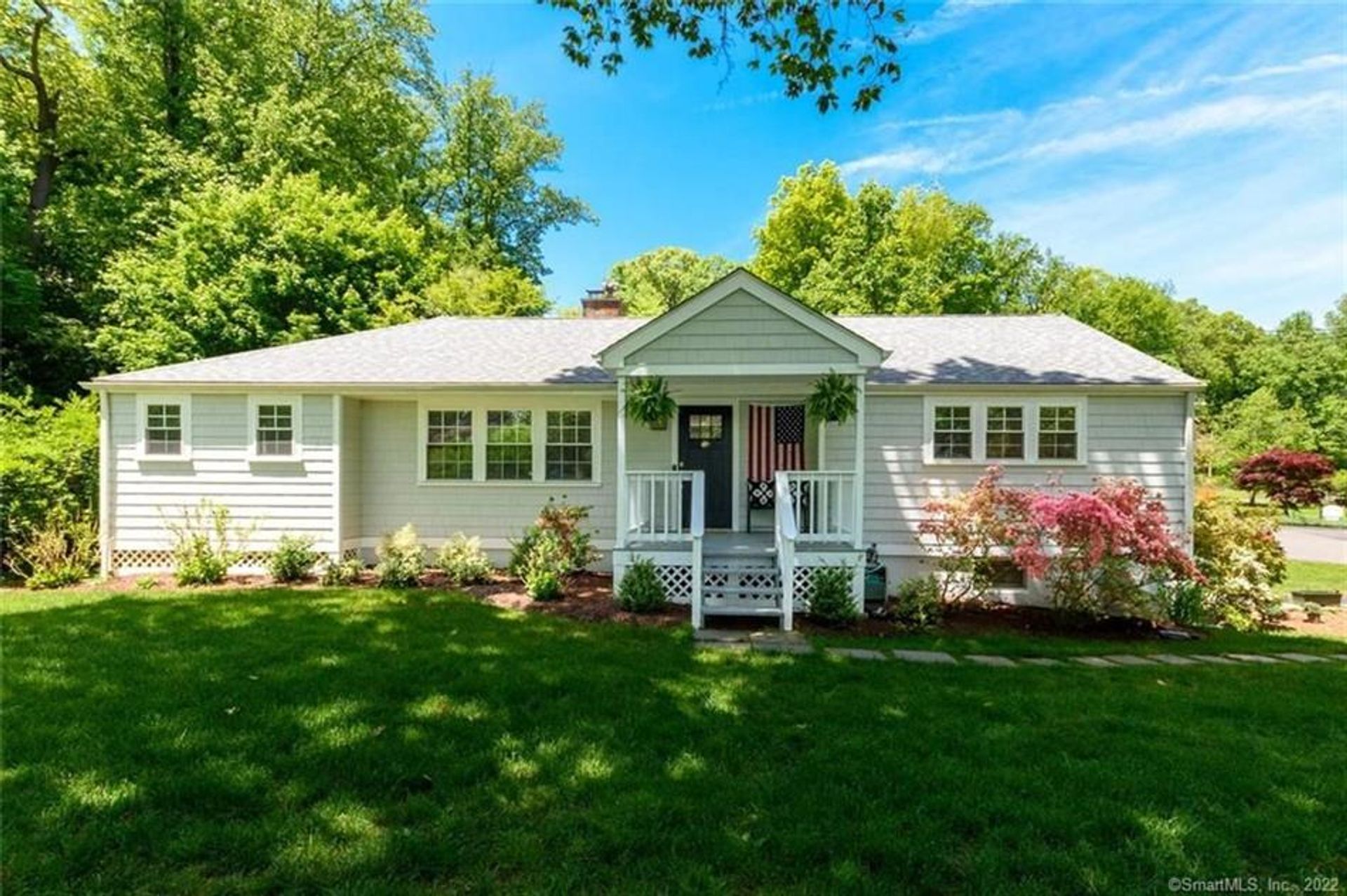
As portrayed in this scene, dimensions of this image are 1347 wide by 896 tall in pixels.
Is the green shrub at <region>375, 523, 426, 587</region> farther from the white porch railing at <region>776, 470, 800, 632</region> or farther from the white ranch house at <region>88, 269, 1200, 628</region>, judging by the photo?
the white porch railing at <region>776, 470, 800, 632</region>

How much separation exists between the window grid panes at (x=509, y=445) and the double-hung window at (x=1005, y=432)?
7.17 meters

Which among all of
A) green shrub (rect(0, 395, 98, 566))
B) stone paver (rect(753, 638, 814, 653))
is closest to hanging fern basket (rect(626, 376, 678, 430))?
stone paver (rect(753, 638, 814, 653))

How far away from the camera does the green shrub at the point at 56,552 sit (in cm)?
875

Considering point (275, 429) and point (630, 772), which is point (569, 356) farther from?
point (630, 772)

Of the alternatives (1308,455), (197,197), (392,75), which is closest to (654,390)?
(197,197)

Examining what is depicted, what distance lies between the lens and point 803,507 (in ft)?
30.2

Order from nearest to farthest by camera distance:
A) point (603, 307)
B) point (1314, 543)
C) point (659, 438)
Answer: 1. point (659, 438)
2. point (603, 307)
3. point (1314, 543)

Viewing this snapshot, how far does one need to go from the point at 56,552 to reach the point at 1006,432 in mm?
14200

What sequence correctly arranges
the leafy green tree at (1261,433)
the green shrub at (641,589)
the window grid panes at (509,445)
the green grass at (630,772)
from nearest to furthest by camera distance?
the green grass at (630,772), the green shrub at (641,589), the window grid panes at (509,445), the leafy green tree at (1261,433)

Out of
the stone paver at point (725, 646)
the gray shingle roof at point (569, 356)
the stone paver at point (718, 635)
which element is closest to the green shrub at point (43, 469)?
the gray shingle roof at point (569, 356)

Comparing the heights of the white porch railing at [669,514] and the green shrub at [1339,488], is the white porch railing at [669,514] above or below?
above

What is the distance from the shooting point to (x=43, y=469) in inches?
373

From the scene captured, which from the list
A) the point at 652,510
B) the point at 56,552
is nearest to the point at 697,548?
the point at 652,510

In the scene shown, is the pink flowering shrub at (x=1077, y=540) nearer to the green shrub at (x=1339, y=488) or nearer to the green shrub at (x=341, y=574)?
the green shrub at (x=341, y=574)
